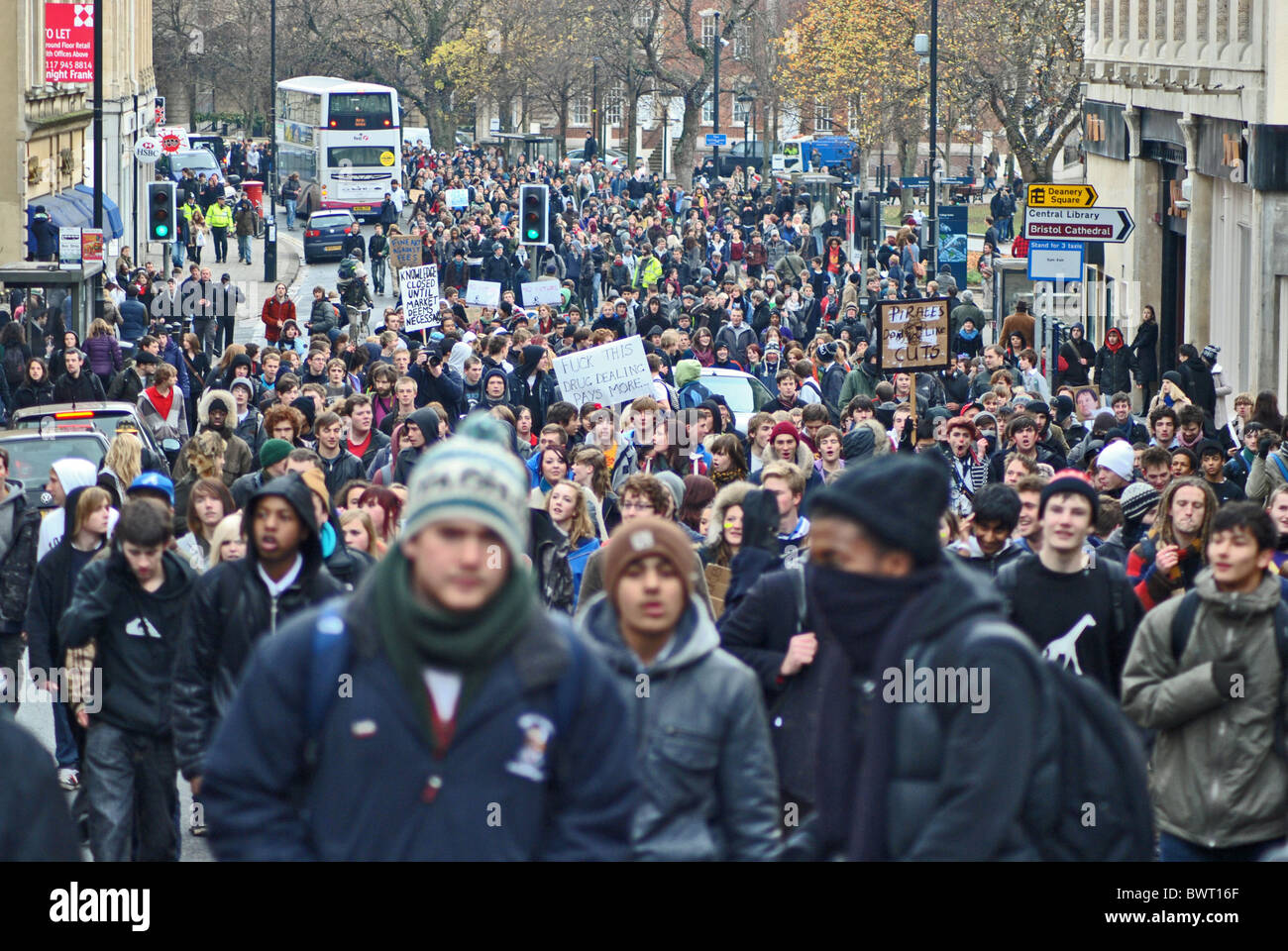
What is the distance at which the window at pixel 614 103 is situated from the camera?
9694cm

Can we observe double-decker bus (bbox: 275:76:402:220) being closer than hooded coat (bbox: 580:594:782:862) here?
No

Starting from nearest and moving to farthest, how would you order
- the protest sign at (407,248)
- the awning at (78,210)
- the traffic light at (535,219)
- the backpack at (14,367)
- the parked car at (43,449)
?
the parked car at (43,449) → the backpack at (14,367) → the protest sign at (407,248) → the traffic light at (535,219) → the awning at (78,210)

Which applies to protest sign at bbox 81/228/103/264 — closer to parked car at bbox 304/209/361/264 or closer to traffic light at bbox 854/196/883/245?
traffic light at bbox 854/196/883/245

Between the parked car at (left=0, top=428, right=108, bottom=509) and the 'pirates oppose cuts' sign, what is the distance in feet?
20.8

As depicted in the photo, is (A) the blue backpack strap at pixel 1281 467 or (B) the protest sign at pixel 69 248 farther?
(B) the protest sign at pixel 69 248

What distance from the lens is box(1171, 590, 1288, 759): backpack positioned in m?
6.19

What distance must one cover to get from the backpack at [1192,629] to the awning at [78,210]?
A: 119ft

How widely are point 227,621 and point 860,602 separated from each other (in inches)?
127

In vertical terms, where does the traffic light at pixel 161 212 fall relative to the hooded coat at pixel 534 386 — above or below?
above

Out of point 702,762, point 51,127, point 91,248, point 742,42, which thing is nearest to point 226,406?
point 702,762

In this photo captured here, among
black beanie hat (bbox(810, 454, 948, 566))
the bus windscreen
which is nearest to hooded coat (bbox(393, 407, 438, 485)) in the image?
black beanie hat (bbox(810, 454, 948, 566))

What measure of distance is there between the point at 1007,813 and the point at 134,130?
5340cm

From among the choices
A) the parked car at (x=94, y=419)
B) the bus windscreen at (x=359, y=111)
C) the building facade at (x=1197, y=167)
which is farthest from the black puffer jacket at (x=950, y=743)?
the bus windscreen at (x=359, y=111)

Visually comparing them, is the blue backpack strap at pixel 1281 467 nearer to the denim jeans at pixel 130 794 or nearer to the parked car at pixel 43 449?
the parked car at pixel 43 449
